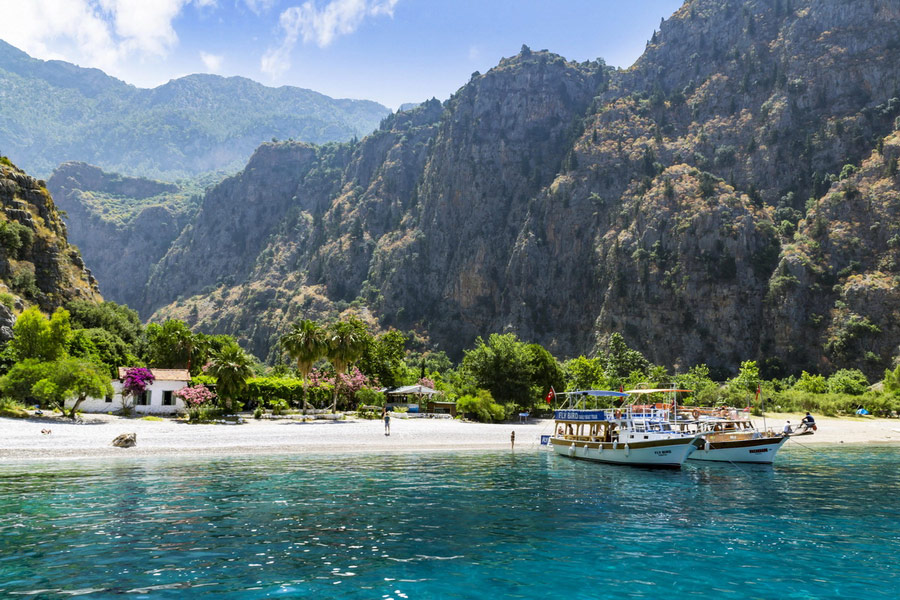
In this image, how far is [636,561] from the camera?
1714 cm

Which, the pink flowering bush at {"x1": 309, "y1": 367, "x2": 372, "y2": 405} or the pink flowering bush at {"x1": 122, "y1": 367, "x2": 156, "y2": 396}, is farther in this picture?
the pink flowering bush at {"x1": 309, "y1": 367, "x2": 372, "y2": 405}

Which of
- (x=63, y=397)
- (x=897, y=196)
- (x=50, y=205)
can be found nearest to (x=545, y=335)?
(x=897, y=196)

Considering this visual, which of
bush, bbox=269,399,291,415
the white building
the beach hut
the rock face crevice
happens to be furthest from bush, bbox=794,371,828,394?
the rock face crevice

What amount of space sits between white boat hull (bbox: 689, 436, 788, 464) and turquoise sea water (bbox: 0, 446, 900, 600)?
760 centimetres

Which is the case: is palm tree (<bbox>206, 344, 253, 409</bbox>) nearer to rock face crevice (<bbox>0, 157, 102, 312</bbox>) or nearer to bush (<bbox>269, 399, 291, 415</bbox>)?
bush (<bbox>269, 399, 291, 415</bbox>)

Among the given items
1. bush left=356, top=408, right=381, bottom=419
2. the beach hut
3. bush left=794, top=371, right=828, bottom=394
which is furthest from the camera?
bush left=794, top=371, right=828, bottom=394

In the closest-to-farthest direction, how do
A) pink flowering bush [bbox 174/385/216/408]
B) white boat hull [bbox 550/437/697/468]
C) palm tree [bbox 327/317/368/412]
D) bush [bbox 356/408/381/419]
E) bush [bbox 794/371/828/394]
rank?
1. white boat hull [bbox 550/437/697/468]
2. pink flowering bush [bbox 174/385/216/408]
3. bush [bbox 356/408/381/419]
4. palm tree [bbox 327/317/368/412]
5. bush [bbox 794/371/828/394]

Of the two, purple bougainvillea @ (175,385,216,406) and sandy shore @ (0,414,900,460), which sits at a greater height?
purple bougainvillea @ (175,385,216,406)

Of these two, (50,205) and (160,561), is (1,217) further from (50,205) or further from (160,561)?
(160,561)

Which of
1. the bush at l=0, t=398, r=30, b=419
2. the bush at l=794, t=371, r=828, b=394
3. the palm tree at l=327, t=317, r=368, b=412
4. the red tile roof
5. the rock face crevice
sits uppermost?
the rock face crevice

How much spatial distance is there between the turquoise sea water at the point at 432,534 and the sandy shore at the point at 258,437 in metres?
7.07

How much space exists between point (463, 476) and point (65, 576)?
73.3 feet

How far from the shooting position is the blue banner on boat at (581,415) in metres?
45.1

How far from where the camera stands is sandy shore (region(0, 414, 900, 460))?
41.7 meters
